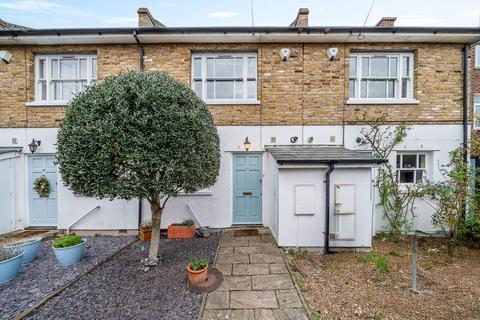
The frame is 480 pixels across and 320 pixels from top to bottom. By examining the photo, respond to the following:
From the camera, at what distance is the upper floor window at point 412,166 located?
7.17 metres

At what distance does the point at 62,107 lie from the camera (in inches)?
277

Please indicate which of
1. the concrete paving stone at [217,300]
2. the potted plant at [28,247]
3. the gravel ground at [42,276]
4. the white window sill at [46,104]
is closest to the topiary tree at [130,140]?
the gravel ground at [42,276]

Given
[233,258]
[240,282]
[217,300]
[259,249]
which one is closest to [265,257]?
[259,249]

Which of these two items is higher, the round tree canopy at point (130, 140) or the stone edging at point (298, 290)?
the round tree canopy at point (130, 140)

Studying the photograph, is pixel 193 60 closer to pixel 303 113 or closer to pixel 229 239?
pixel 303 113

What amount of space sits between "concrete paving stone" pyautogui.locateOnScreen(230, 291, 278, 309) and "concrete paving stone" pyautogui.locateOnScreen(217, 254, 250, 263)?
1129mm

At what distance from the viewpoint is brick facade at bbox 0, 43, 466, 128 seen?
23.2 ft

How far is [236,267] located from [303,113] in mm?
5033

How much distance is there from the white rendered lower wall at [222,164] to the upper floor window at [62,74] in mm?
1337

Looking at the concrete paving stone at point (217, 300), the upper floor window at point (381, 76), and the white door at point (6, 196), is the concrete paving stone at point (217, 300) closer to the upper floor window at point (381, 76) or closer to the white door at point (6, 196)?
the upper floor window at point (381, 76)

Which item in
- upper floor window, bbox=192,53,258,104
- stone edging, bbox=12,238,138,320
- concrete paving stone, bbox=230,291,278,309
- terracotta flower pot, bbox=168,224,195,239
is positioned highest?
upper floor window, bbox=192,53,258,104

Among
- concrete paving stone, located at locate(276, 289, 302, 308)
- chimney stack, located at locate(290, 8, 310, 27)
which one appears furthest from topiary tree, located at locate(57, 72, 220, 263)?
chimney stack, located at locate(290, 8, 310, 27)

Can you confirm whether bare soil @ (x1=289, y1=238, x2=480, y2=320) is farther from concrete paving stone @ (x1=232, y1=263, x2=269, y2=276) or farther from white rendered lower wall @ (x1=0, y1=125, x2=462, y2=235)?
white rendered lower wall @ (x1=0, y1=125, x2=462, y2=235)

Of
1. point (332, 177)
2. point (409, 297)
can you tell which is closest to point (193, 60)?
point (332, 177)
